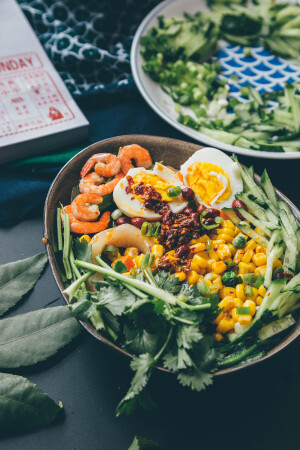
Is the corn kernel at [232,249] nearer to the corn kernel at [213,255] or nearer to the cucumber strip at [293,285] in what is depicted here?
the corn kernel at [213,255]

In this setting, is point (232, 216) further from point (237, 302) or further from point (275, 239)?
point (237, 302)

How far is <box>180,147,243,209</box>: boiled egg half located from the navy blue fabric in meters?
0.70

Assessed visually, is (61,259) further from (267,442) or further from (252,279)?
(267,442)

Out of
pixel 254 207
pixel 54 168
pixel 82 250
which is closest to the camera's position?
pixel 82 250

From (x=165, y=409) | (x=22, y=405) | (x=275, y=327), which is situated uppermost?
(x=275, y=327)

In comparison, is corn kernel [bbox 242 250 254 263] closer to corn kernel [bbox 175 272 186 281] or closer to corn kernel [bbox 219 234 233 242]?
corn kernel [bbox 219 234 233 242]

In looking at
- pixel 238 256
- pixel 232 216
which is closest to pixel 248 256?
pixel 238 256

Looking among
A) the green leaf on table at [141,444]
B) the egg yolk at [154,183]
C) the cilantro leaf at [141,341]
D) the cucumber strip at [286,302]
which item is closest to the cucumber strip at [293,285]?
the cucumber strip at [286,302]

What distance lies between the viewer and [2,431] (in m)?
1.83

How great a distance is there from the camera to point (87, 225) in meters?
2.17

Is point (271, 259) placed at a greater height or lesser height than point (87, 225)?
lesser

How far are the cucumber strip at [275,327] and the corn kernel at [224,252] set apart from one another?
389 mm

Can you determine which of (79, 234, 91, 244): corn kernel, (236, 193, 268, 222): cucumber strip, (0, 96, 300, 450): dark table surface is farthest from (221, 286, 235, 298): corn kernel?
(79, 234, 91, 244): corn kernel

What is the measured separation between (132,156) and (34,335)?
1.07 metres
